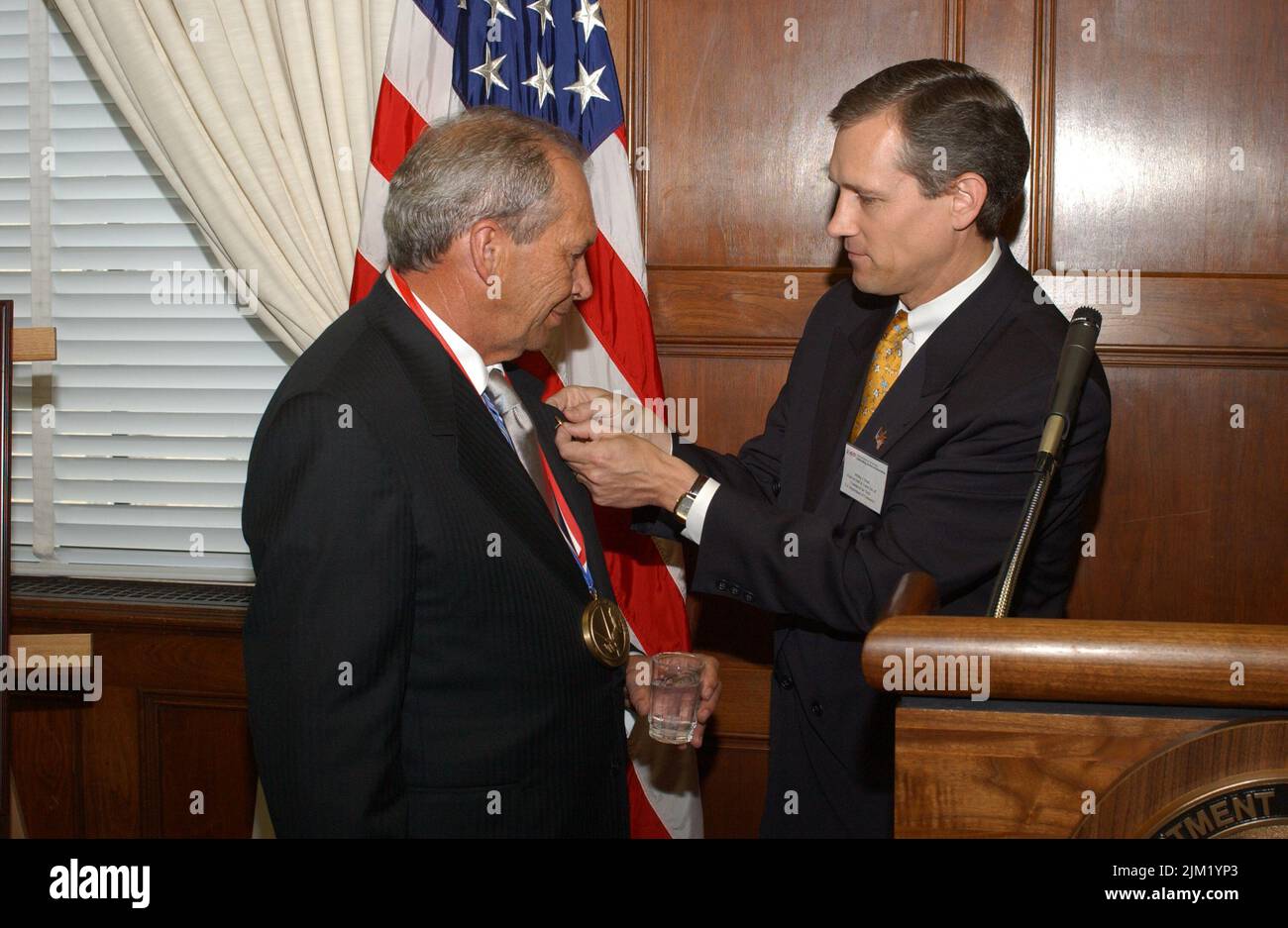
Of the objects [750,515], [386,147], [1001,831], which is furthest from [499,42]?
[1001,831]

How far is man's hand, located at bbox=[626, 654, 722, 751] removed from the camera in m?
2.07

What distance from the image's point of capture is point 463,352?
1.87 m

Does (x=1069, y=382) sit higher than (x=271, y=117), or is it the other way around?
(x=271, y=117)

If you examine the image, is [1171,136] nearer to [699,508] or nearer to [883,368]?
[883,368]

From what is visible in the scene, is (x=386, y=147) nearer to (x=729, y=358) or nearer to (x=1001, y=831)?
(x=729, y=358)

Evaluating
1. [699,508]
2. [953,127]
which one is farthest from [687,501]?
[953,127]

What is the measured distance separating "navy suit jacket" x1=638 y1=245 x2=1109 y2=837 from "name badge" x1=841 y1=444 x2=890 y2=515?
0.9 inches

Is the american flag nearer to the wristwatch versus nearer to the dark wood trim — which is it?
the wristwatch

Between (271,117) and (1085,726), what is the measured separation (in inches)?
99.0

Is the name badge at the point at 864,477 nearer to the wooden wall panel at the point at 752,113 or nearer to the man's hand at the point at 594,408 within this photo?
the man's hand at the point at 594,408

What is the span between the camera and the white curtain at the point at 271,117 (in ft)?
9.33

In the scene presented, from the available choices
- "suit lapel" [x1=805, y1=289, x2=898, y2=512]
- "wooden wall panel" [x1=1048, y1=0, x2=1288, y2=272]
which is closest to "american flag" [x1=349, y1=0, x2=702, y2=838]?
"suit lapel" [x1=805, y1=289, x2=898, y2=512]

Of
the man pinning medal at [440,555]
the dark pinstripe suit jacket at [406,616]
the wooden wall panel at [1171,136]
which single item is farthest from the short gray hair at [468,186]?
the wooden wall panel at [1171,136]

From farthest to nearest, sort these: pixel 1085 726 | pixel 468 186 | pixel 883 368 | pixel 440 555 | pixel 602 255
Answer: pixel 602 255 → pixel 883 368 → pixel 468 186 → pixel 440 555 → pixel 1085 726
